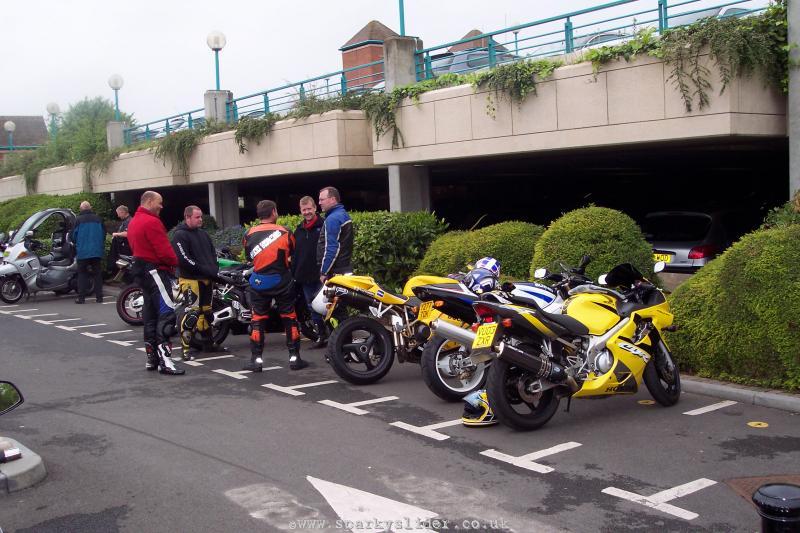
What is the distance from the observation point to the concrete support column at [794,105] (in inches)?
384

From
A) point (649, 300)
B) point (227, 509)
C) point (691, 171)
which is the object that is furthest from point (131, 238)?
point (691, 171)

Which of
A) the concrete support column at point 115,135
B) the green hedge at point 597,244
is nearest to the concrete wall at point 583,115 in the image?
the green hedge at point 597,244

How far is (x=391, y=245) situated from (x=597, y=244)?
399 cm

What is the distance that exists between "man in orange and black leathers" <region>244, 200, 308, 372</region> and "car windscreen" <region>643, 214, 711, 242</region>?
5.56 metres

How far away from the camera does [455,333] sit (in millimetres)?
6773

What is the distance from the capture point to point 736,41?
9.77 metres

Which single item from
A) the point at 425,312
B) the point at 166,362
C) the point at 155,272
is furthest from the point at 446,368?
the point at 155,272

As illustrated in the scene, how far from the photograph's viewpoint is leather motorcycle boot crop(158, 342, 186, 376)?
8984 mm

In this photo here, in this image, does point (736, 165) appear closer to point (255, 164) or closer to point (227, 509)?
point (255, 164)

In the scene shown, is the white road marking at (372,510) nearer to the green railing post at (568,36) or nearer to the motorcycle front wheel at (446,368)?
the motorcycle front wheel at (446,368)

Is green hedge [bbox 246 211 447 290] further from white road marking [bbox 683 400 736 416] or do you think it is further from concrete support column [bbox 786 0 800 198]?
white road marking [bbox 683 400 736 416]

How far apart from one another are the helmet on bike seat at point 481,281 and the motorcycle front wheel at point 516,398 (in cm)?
110

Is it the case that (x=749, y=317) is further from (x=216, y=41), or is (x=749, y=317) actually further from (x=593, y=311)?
(x=216, y=41)

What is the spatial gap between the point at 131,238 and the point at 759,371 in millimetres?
6380
